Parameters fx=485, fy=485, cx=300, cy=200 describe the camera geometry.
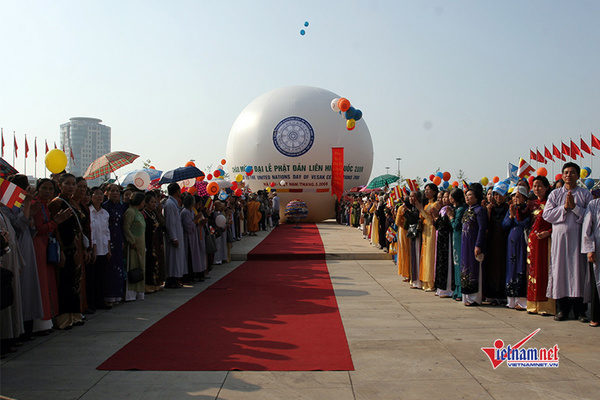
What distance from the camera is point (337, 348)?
15.4 feet

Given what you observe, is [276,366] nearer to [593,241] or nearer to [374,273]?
[593,241]

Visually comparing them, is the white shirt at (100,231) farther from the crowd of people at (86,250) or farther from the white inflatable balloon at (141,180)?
the white inflatable balloon at (141,180)

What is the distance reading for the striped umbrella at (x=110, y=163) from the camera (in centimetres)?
863

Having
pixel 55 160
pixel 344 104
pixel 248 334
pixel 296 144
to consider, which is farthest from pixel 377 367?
pixel 296 144

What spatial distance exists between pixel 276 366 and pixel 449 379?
1.42 metres

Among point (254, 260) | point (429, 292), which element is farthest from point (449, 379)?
point (254, 260)

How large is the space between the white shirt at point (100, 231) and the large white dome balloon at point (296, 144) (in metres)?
16.9

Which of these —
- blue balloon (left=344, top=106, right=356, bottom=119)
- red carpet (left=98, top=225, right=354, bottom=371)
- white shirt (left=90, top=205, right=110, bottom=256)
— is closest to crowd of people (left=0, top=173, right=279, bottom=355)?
white shirt (left=90, top=205, right=110, bottom=256)

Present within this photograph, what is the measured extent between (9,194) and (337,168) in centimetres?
1991

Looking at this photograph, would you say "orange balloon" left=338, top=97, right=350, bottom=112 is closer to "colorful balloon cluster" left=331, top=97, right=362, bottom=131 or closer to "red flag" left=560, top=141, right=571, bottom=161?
"colorful balloon cluster" left=331, top=97, right=362, bottom=131

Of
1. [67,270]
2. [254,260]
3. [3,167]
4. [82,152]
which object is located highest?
[82,152]

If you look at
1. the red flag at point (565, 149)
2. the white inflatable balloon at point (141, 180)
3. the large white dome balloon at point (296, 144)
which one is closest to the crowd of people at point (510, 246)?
A: the white inflatable balloon at point (141, 180)

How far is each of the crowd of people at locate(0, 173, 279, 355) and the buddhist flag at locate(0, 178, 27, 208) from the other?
12.0 inches

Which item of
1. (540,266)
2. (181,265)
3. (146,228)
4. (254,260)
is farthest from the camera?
(254,260)
